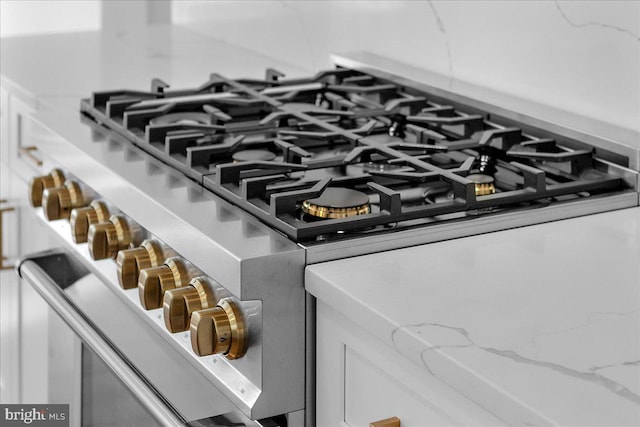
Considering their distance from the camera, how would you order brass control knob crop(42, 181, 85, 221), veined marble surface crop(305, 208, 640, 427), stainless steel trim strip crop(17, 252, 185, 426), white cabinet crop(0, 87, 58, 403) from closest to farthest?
veined marble surface crop(305, 208, 640, 427) < stainless steel trim strip crop(17, 252, 185, 426) < brass control knob crop(42, 181, 85, 221) < white cabinet crop(0, 87, 58, 403)

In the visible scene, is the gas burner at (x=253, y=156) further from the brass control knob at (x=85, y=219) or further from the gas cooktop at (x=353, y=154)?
the brass control knob at (x=85, y=219)

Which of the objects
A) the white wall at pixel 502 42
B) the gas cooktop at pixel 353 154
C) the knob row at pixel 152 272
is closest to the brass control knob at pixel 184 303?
the knob row at pixel 152 272

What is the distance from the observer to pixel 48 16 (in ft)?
9.59

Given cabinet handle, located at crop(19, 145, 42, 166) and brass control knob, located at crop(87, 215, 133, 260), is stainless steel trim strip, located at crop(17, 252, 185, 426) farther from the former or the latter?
cabinet handle, located at crop(19, 145, 42, 166)

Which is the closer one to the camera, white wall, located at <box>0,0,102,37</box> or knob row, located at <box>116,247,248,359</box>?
knob row, located at <box>116,247,248,359</box>

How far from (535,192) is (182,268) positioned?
43cm

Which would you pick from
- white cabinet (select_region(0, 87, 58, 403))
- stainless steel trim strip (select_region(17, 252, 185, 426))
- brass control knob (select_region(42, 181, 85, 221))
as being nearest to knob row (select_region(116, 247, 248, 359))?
stainless steel trim strip (select_region(17, 252, 185, 426))

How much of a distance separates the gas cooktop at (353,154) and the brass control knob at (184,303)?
0.35 ft

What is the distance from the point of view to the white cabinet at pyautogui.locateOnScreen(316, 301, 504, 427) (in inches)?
35.2

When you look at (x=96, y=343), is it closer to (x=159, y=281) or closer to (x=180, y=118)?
(x=159, y=281)

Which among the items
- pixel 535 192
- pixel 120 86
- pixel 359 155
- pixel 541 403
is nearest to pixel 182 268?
pixel 359 155

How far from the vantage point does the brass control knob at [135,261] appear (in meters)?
1.27

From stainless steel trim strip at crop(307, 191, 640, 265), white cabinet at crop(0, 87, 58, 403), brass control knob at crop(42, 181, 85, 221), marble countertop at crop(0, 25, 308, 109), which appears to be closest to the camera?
stainless steel trim strip at crop(307, 191, 640, 265)

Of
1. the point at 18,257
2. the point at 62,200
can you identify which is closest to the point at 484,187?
the point at 62,200
